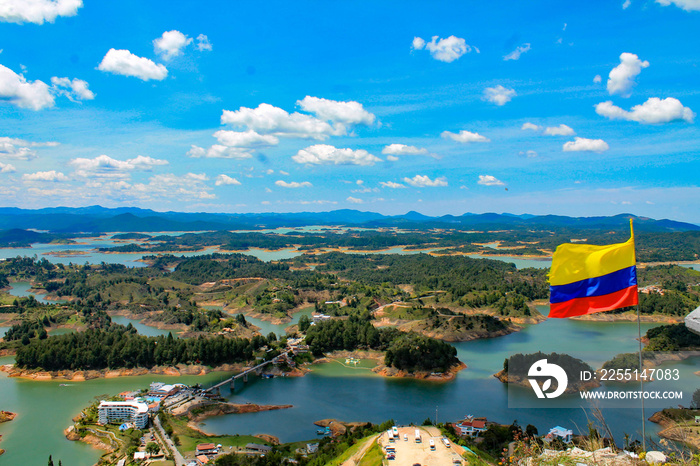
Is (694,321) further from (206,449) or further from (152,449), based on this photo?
(152,449)

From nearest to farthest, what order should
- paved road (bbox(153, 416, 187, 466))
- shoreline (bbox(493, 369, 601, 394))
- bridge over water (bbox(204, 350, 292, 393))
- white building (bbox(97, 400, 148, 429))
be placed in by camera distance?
paved road (bbox(153, 416, 187, 466)) → white building (bbox(97, 400, 148, 429)) → shoreline (bbox(493, 369, 601, 394)) → bridge over water (bbox(204, 350, 292, 393))

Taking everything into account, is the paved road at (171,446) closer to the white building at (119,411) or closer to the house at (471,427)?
the white building at (119,411)

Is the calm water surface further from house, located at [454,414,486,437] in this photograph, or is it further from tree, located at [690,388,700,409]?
tree, located at [690,388,700,409]

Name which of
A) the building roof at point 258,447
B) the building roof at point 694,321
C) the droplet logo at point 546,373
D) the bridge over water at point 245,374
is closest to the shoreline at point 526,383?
the droplet logo at point 546,373

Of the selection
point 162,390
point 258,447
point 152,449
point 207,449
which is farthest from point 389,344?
point 152,449

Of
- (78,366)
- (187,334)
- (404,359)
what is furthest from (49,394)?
(404,359)

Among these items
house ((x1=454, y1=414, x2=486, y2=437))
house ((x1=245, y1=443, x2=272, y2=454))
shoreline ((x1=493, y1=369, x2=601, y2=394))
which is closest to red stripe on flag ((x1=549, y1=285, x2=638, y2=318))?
house ((x1=454, y1=414, x2=486, y2=437))
